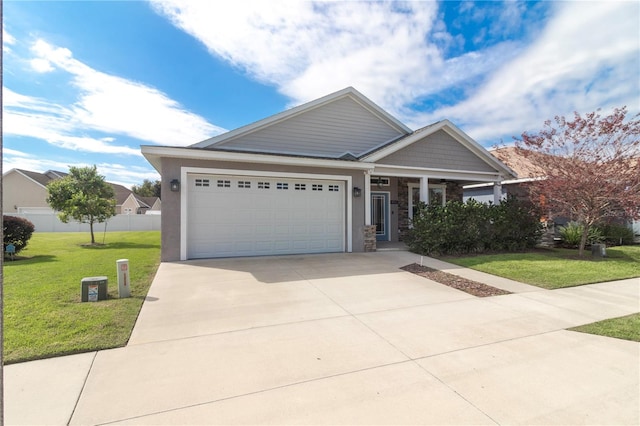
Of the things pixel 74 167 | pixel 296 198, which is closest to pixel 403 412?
pixel 296 198

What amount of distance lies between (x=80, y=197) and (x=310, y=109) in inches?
491

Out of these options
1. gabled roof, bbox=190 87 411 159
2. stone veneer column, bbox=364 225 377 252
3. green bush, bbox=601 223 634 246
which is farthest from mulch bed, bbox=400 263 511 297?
green bush, bbox=601 223 634 246

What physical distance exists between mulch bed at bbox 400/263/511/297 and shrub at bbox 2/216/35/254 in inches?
495

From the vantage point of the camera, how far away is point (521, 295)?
5.83 metres

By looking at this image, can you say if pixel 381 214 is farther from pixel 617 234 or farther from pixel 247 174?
pixel 617 234

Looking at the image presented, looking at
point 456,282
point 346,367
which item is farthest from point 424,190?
point 346,367

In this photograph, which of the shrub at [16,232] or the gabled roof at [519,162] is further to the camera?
the gabled roof at [519,162]

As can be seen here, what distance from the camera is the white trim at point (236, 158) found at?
8.15 metres

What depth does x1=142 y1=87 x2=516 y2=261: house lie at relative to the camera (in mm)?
8789

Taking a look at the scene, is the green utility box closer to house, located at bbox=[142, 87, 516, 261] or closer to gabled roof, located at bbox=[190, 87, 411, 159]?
house, located at bbox=[142, 87, 516, 261]

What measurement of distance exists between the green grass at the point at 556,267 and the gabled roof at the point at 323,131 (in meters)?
6.37

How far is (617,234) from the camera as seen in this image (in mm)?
13039

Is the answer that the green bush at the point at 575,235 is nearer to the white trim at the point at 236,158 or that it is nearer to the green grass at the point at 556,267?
the green grass at the point at 556,267

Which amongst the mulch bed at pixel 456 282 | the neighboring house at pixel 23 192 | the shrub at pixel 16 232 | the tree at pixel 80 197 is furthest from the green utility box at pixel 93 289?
the neighboring house at pixel 23 192
